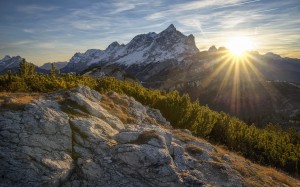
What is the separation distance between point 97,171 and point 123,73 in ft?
481

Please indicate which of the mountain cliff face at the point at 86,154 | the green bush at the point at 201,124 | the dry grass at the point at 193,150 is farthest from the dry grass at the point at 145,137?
the green bush at the point at 201,124

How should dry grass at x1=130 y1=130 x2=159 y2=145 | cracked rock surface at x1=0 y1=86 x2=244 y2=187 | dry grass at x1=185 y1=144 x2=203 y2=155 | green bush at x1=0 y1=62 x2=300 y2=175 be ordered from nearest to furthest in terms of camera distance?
1. cracked rock surface at x1=0 y1=86 x2=244 y2=187
2. dry grass at x1=130 y1=130 x2=159 y2=145
3. dry grass at x1=185 y1=144 x2=203 y2=155
4. green bush at x1=0 y1=62 x2=300 y2=175

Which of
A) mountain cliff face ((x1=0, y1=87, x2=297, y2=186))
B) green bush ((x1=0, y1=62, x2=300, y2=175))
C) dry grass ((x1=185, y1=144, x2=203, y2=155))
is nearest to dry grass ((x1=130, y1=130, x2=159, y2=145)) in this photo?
mountain cliff face ((x1=0, y1=87, x2=297, y2=186))

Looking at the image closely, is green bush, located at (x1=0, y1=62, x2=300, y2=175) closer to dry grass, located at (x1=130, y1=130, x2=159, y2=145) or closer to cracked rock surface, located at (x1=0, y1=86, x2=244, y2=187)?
cracked rock surface, located at (x1=0, y1=86, x2=244, y2=187)

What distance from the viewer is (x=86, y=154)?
15312 millimetres

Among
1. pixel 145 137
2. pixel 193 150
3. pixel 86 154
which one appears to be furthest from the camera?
pixel 193 150

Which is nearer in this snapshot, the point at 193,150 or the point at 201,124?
the point at 193,150

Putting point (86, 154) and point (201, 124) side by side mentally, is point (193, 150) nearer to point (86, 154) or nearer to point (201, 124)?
point (86, 154)

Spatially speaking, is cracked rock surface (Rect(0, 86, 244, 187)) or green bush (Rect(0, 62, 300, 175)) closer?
cracked rock surface (Rect(0, 86, 244, 187))

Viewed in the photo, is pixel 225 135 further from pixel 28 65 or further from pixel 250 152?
pixel 28 65

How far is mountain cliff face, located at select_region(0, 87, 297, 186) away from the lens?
13.1 m

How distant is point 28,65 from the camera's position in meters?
31.9

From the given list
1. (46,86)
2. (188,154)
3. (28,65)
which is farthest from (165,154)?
(28,65)

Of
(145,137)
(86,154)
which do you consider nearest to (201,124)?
(145,137)
